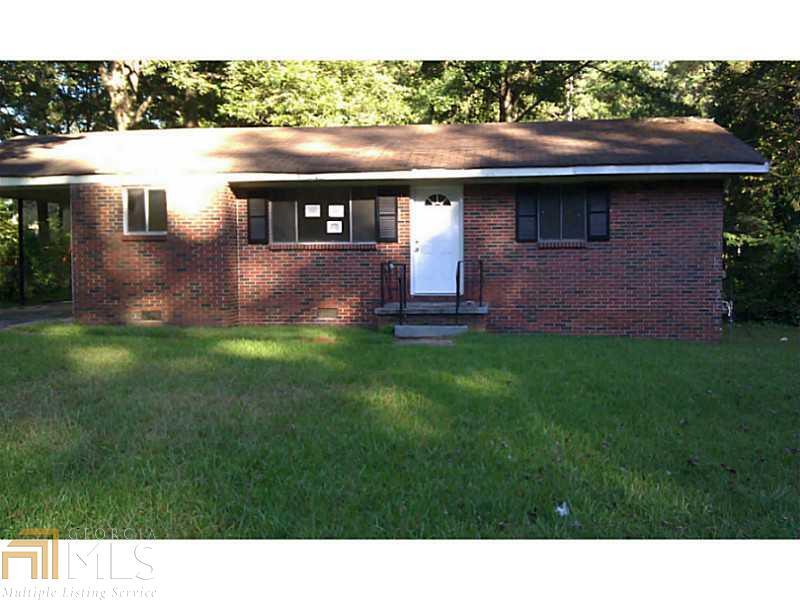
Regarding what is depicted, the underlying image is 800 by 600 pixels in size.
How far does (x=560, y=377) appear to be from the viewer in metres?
7.21

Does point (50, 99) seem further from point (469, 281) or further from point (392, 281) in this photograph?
point (469, 281)

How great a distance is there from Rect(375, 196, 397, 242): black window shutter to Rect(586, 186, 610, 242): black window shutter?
11.3 feet

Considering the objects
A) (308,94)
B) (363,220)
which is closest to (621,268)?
(363,220)

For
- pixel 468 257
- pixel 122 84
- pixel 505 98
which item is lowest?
pixel 468 257

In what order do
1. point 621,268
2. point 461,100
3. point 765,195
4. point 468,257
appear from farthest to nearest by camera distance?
point 461,100 → point 765,195 → point 468,257 → point 621,268

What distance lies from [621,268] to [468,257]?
2.66 metres

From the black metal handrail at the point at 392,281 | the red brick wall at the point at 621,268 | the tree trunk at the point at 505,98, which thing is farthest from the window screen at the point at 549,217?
the tree trunk at the point at 505,98

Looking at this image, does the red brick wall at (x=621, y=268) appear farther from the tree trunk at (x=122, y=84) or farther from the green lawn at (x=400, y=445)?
the tree trunk at (x=122, y=84)

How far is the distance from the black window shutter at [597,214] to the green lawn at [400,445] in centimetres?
366

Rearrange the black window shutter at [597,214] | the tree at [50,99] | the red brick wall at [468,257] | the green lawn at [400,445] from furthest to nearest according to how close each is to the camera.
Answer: the tree at [50,99]
the black window shutter at [597,214]
the red brick wall at [468,257]
the green lawn at [400,445]

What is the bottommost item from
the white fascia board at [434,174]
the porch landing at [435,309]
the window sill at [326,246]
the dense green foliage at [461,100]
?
the porch landing at [435,309]

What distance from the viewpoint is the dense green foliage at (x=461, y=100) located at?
1617 centimetres

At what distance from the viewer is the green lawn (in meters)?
3.60

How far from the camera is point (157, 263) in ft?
39.8
